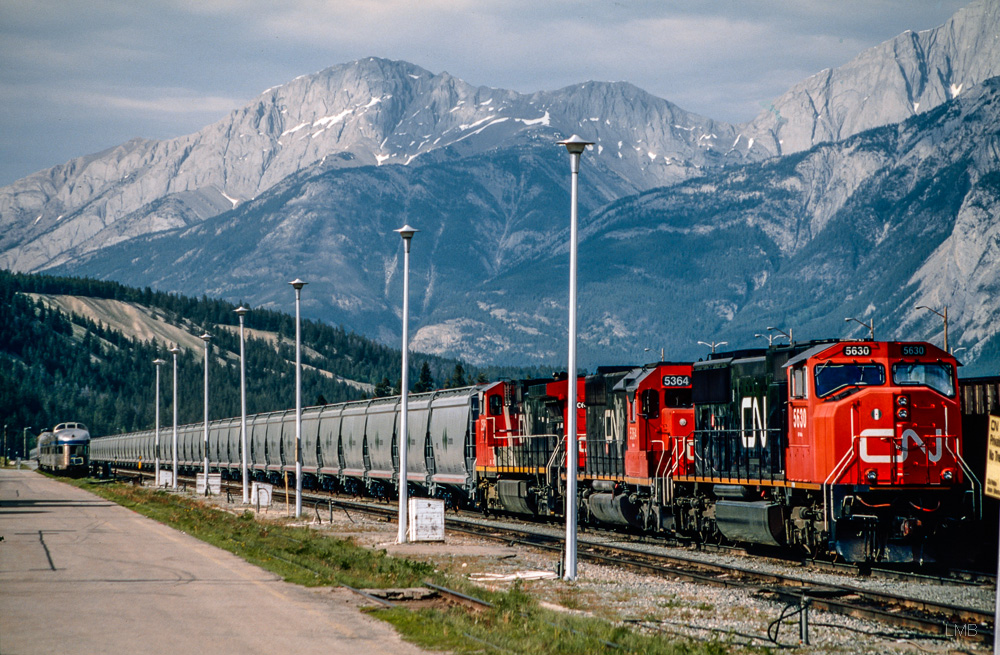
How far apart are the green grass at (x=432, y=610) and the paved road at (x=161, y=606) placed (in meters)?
0.66

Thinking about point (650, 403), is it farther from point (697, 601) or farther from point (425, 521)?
point (697, 601)

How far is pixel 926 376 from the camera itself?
2416cm

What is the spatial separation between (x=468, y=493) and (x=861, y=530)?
88.1ft

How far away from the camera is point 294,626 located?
1847 cm

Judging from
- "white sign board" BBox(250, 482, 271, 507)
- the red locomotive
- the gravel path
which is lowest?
"white sign board" BBox(250, 482, 271, 507)

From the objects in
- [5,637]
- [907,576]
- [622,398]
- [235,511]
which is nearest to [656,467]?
[622,398]

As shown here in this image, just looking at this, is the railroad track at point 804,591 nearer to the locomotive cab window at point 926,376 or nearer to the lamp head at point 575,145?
the locomotive cab window at point 926,376

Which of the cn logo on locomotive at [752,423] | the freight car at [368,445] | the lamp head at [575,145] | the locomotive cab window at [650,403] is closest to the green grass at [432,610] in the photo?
the cn logo on locomotive at [752,423]

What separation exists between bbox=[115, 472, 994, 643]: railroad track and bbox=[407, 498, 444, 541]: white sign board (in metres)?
2.01

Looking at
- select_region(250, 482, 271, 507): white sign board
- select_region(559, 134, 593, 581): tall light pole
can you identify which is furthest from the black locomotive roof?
select_region(250, 482, 271, 507): white sign board

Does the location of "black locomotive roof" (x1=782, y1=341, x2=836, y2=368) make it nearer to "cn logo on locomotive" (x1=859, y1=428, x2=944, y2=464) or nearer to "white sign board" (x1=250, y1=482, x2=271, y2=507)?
"cn logo on locomotive" (x1=859, y1=428, x2=944, y2=464)

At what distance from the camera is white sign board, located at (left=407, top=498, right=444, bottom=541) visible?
3400cm

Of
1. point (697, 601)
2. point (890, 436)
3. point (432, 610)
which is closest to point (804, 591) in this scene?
point (697, 601)

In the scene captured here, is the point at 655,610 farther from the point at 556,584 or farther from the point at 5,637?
the point at 5,637
